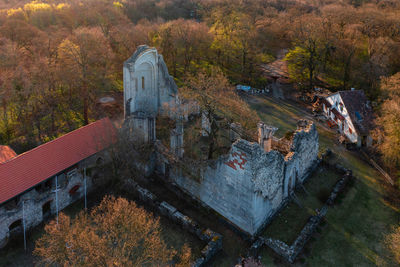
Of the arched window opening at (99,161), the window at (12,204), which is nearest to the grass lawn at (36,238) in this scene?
the window at (12,204)

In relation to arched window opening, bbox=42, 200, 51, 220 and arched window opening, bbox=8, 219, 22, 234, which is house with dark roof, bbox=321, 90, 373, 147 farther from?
arched window opening, bbox=8, 219, 22, 234

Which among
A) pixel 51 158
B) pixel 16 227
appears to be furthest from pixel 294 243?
pixel 16 227

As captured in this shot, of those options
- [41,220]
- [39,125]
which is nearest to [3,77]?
[39,125]

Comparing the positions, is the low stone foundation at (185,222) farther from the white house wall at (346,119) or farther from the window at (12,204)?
the white house wall at (346,119)

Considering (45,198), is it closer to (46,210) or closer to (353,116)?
(46,210)

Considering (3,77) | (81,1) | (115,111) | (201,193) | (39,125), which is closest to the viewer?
(201,193)

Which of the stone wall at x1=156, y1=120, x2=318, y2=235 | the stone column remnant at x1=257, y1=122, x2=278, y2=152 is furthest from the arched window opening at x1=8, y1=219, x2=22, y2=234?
the stone column remnant at x1=257, y1=122, x2=278, y2=152

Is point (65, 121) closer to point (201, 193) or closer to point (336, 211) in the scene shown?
point (201, 193)
